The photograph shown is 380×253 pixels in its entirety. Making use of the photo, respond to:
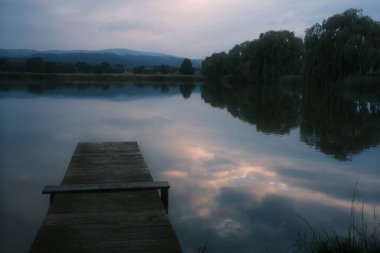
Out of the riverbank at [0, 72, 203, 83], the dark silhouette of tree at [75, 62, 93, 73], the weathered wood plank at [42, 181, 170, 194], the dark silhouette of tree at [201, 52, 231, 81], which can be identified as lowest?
the riverbank at [0, 72, 203, 83]

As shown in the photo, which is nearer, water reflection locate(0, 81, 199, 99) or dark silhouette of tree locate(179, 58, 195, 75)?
water reflection locate(0, 81, 199, 99)

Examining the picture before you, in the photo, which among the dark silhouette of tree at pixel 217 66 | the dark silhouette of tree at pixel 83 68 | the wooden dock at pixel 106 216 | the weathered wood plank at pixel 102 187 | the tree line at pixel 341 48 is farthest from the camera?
the dark silhouette of tree at pixel 83 68

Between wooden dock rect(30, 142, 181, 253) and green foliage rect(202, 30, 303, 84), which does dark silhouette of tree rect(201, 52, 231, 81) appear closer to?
green foliage rect(202, 30, 303, 84)

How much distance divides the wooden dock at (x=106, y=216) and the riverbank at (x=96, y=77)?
6495cm

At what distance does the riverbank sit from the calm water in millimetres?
53757

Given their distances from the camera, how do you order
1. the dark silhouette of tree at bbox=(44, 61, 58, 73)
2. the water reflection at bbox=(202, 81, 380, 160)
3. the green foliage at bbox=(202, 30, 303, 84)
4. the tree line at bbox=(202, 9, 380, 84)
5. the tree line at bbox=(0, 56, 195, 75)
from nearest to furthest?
1. the water reflection at bbox=(202, 81, 380, 160)
2. the tree line at bbox=(202, 9, 380, 84)
3. the green foliage at bbox=(202, 30, 303, 84)
4. the tree line at bbox=(0, 56, 195, 75)
5. the dark silhouette of tree at bbox=(44, 61, 58, 73)

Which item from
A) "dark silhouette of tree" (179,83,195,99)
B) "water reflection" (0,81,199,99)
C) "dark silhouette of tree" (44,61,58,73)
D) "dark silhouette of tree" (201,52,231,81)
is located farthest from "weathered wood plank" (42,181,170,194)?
"dark silhouette of tree" (44,61,58,73)

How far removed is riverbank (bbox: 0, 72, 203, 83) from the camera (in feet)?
226

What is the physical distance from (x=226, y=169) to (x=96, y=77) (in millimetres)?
71912

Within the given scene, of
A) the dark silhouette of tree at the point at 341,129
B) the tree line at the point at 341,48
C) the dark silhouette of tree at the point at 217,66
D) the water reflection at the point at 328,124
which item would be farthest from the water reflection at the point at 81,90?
the dark silhouette of tree at the point at 341,129

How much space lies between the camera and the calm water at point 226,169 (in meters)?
5.73

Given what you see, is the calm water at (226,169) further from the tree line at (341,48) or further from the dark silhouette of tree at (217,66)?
the dark silhouette of tree at (217,66)

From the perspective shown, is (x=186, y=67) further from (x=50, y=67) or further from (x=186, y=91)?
(x=186, y=91)

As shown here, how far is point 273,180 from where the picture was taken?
27.4 ft
